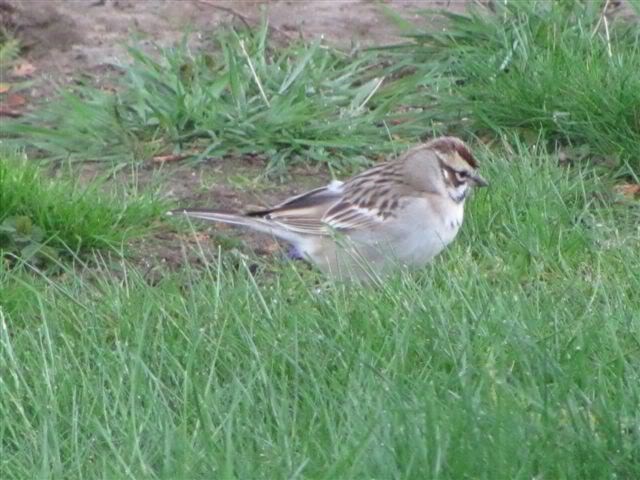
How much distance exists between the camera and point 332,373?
16.5 ft

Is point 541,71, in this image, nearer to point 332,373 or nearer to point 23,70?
point 23,70

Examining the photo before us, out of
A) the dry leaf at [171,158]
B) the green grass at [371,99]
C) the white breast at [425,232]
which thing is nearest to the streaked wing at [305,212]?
the white breast at [425,232]

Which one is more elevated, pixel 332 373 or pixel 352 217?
pixel 332 373

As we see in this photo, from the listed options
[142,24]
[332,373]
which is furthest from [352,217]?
[142,24]

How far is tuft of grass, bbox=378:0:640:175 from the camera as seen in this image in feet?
25.9

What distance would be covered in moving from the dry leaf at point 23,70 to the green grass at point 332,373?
3.17 meters

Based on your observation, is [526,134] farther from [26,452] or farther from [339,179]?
[26,452]

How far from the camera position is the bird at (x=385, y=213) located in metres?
6.74

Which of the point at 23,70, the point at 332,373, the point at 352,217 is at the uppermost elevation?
the point at 332,373

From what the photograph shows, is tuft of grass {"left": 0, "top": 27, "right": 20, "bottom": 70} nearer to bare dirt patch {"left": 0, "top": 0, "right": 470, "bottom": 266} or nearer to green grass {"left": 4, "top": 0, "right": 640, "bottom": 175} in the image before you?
bare dirt patch {"left": 0, "top": 0, "right": 470, "bottom": 266}

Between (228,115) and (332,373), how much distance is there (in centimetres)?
371

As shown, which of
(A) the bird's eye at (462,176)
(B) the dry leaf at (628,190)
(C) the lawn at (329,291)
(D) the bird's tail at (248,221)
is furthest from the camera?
(B) the dry leaf at (628,190)

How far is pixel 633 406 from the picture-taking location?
4.44 m

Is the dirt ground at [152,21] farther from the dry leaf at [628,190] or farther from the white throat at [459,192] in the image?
the white throat at [459,192]
